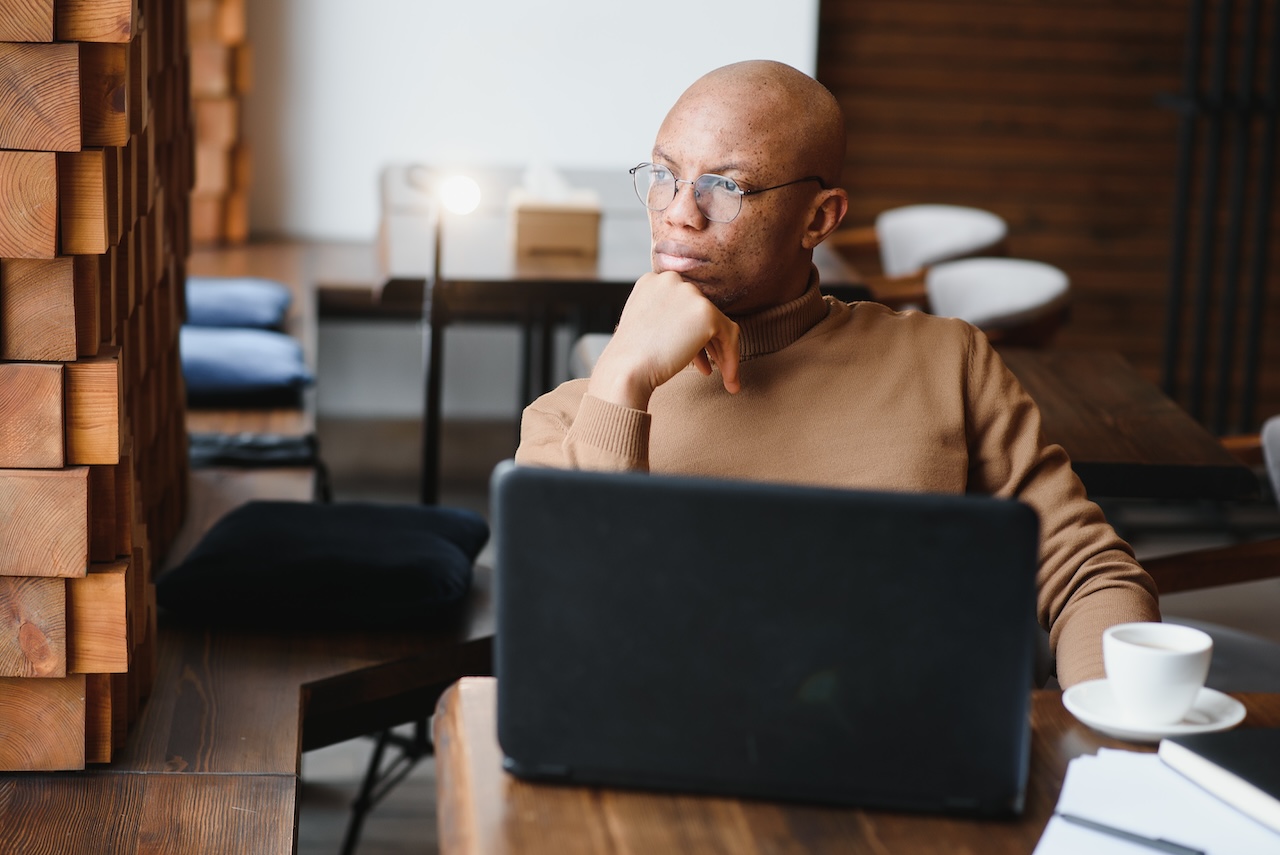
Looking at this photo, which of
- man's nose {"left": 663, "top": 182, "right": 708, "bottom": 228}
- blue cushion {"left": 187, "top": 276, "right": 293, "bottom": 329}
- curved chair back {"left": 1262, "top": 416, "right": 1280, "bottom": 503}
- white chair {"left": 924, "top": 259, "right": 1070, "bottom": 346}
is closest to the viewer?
man's nose {"left": 663, "top": 182, "right": 708, "bottom": 228}

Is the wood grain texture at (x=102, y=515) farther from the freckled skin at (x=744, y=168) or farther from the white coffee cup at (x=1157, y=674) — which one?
the white coffee cup at (x=1157, y=674)

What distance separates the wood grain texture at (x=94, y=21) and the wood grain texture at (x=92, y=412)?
0.34 metres

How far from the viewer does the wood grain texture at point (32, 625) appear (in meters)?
1.62

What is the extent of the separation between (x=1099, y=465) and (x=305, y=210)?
3.65m

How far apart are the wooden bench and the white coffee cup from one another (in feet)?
3.01

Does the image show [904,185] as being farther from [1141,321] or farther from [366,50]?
[366,50]

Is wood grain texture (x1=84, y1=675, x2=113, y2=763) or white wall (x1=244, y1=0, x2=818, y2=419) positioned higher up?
white wall (x1=244, y1=0, x2=818, y2=419)

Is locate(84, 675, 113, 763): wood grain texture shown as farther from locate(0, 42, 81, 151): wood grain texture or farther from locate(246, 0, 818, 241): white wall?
locate(246, 0, 818, 241): white wall

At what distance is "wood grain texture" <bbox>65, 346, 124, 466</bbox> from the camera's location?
5.28 ft

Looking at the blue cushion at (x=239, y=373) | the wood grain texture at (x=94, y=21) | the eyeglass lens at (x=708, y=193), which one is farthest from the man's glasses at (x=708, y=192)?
the blue cushion at (x=239, y=373)

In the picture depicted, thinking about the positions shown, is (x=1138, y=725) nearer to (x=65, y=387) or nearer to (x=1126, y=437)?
(x=65, y=387)

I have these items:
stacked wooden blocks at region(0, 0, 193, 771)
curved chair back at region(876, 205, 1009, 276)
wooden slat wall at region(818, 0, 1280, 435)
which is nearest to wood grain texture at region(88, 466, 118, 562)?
stacked wooden blocks at region(0, 0, 193, 771)

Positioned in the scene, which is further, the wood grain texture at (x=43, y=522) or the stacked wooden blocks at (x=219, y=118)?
the stacked wooden blocks at (x=219, y=118)

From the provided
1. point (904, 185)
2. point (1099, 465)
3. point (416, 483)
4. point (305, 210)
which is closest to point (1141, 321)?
point (904, 185)
